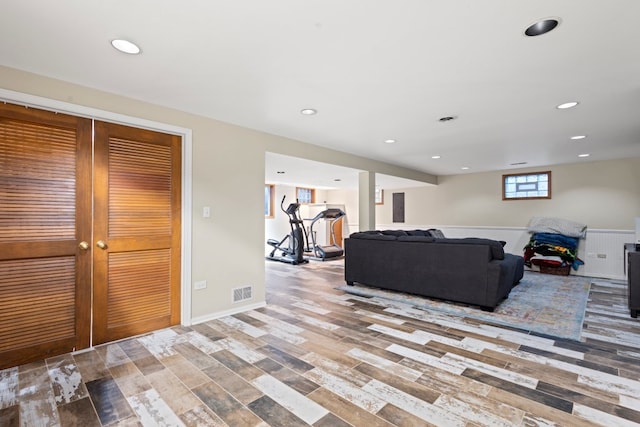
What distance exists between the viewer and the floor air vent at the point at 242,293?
144 inches

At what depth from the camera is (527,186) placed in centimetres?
689

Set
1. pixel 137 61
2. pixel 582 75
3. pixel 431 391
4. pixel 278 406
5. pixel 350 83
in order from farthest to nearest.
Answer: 1. pixel 350 83
2. pixel 582 75
3. pixel 137 61
4. pixel 431 391
5. pixel 278 406

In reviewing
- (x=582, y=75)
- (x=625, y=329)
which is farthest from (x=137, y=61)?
(x=625, y=329)

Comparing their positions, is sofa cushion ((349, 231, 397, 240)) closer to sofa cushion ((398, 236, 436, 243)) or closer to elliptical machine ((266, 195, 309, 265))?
sofa cushion ((398, 236, 436, 243))

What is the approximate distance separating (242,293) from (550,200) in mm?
6596

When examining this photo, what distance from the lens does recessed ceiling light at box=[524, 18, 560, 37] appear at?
1.74 meters

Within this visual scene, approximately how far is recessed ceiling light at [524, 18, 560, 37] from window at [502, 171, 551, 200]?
5958 mm

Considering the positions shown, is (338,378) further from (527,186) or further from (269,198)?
(269,198)

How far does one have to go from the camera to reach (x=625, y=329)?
3.09m

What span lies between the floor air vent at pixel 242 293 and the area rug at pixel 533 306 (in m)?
1.53

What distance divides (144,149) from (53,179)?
0.76 meters

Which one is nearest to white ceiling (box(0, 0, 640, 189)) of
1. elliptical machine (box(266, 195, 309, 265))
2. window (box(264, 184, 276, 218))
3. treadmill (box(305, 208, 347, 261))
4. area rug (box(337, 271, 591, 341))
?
area rug (box(337, 271, 591, 341))

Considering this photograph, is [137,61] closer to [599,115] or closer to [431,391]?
[431,391]

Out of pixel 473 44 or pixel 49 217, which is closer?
pixel 473 44
